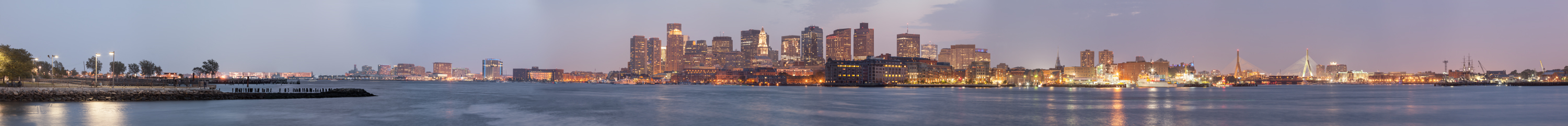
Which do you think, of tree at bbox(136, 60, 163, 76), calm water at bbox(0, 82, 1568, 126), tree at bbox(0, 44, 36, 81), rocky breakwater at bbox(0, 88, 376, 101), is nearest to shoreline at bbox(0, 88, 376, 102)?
rocky breakwater at bbox(0, 88, 376, 101)

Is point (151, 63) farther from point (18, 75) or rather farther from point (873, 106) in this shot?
point (873, 106)

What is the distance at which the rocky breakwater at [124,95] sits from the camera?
4994 centimetres

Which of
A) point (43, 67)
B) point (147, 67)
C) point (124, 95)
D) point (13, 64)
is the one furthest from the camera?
point (147, 67)

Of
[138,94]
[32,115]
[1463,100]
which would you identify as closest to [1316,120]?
[1463,100]

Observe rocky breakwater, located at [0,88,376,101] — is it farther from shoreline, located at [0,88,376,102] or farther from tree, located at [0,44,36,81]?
tree, located at [0,44,36,81]

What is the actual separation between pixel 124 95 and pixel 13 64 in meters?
22.5

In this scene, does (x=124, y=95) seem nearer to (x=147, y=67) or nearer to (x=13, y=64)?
(x=13, y=64)

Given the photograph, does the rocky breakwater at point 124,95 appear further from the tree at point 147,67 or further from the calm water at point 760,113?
the tree at point 147,67

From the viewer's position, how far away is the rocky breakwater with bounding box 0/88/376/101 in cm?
4994

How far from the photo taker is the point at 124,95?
53.1 m

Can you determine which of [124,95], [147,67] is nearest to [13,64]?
[124,95]

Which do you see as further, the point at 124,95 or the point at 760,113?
the point at 124,95

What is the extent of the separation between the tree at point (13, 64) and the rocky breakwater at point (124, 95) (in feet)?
36.7

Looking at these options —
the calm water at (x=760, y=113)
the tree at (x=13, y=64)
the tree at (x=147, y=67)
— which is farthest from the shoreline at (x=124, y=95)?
the tree at (x=147, y=67)
